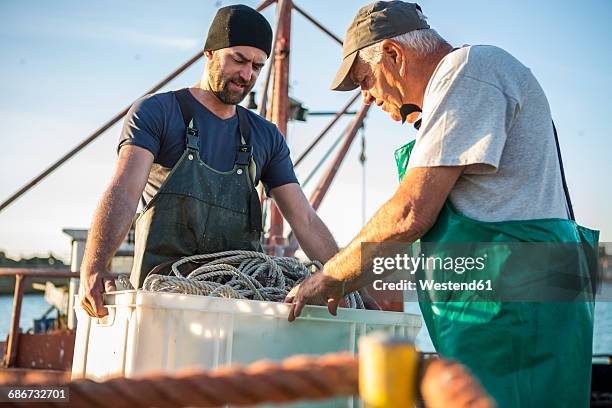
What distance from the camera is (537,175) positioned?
6.51 feet

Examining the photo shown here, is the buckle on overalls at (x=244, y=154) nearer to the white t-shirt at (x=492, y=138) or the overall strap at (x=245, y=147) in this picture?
the overall strap at (x=245, y=147)

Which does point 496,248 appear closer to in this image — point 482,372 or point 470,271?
point 470,271

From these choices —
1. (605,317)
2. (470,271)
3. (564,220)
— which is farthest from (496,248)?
(605,317)

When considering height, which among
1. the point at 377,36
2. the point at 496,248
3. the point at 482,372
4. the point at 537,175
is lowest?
the point at 482,372

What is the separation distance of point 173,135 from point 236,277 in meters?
0.67

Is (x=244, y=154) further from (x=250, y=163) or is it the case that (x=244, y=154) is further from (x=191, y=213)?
(x=191, y=213)

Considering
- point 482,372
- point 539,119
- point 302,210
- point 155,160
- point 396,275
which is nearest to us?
point 482,372

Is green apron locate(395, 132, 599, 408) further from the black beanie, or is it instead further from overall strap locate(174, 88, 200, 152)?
the black beanie

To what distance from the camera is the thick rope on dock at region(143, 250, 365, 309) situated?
2.47 meters

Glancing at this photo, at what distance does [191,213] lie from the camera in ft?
9.73

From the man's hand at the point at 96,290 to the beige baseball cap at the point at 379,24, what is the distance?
1056 mm

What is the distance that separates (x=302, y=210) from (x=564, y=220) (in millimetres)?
1579

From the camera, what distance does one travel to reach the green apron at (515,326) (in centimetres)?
188

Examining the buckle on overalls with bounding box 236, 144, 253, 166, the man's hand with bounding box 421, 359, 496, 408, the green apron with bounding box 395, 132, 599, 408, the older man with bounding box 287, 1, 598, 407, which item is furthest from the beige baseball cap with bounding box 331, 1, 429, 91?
the man's hand with bounding box 421, 359, 496, 408
